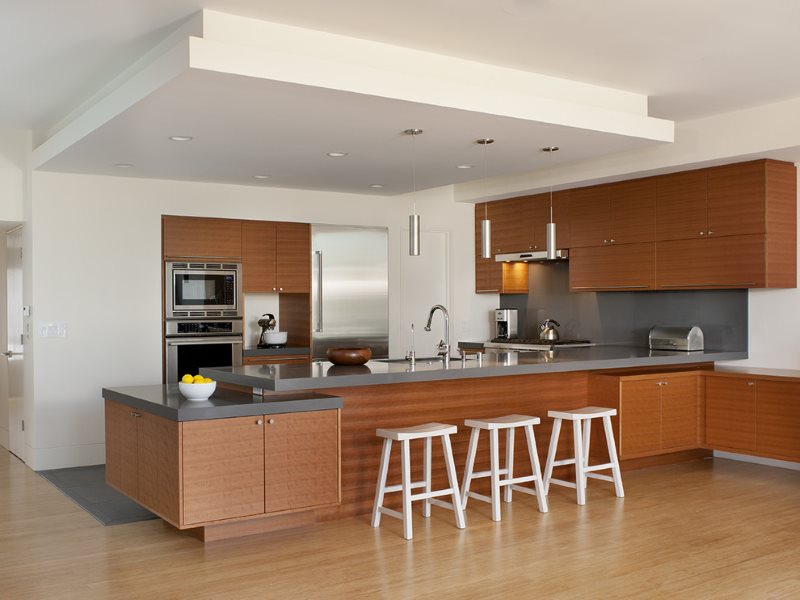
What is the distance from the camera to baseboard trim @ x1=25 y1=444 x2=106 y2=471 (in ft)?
20.9

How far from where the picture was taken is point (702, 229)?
6.39m

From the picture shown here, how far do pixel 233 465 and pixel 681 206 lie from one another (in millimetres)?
4203

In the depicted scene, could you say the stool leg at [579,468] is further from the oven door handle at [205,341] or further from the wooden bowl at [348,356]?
the oven door handle at [205,341]

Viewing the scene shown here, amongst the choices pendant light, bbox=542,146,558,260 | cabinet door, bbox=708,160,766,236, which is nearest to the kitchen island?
pendant light, bbox=542,146,558,260

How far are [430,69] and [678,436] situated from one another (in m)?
3.44

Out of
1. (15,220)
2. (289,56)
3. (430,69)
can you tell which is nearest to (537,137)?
(430,69)

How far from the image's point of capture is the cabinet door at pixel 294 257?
7512mm

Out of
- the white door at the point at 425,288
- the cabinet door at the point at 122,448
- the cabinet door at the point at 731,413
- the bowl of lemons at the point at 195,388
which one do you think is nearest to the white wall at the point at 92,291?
the cabinet door at the point at 122,448

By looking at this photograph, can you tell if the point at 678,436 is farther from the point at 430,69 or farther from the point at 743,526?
the point at 430,69

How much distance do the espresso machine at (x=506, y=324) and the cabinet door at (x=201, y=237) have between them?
110 inches

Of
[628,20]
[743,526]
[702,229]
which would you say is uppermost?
[628,20]

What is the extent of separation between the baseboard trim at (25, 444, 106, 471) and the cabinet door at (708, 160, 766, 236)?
202 inches

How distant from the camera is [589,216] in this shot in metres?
7.37

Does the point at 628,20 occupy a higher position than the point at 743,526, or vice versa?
the point at 628,20
